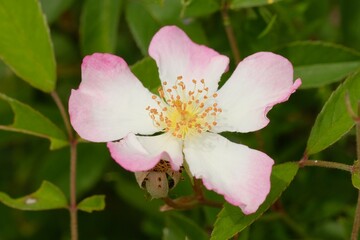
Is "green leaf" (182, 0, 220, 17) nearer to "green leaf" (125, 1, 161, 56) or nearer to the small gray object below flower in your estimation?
"green leaf" (125, 1, 161, 56)

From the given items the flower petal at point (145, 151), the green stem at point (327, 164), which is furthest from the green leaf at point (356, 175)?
the flower petal at point (145, 151)

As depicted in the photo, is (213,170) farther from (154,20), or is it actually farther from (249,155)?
(154,20)

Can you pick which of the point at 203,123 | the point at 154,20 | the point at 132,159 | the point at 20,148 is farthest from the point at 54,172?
the point at 132,159

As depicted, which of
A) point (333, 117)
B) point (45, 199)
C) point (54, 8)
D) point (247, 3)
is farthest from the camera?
point (54, 8)

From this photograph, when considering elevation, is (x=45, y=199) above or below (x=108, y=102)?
below

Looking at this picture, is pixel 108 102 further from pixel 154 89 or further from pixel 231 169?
pixel 231 169

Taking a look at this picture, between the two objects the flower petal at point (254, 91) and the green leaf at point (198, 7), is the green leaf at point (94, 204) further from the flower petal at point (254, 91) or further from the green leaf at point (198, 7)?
the green leaf at point (198, 7)

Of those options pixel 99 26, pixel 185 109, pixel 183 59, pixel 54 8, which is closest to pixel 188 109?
pixel 185 109
